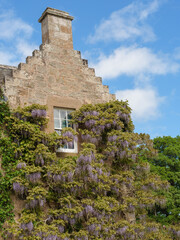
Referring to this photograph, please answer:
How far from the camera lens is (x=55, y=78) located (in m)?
12.1

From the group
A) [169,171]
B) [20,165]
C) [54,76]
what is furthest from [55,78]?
[169,171]

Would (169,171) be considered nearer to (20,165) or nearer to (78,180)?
(78,180)

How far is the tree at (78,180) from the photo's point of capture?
31.6 ft

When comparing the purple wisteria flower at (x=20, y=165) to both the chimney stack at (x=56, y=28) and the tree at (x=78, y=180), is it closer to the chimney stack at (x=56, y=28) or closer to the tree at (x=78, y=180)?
the tree at (x=78, y=180)

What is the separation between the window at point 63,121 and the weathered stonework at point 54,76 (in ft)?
0.76

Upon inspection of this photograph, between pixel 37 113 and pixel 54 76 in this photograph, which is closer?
pixel 37 113

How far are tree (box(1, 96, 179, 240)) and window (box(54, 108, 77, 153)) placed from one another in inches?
11.3

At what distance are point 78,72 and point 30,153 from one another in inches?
157

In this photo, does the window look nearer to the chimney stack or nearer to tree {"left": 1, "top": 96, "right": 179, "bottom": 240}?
tree {"left": 1, "top": 96, "right": 179, "bottom": 240}

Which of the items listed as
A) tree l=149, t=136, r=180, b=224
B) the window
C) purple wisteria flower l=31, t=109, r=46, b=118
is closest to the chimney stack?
the window

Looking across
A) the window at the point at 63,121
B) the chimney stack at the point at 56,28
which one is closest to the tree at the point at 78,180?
the window at the point at 63,121

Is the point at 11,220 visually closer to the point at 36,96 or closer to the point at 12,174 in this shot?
the point at 12,174

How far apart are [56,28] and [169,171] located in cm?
1562

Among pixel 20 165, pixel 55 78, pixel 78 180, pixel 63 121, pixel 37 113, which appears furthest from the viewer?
pixel 55 78
